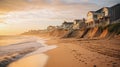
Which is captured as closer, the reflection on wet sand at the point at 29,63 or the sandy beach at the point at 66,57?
the sandy beach at the point at 66,57

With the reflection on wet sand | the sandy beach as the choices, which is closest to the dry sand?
the sandy beach

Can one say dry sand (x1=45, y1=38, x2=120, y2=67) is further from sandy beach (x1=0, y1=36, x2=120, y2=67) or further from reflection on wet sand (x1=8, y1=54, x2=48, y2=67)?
reflection on wet sand (x1=8, y1=54, x2=48, y2=67)

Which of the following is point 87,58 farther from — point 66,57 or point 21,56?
point 21,56

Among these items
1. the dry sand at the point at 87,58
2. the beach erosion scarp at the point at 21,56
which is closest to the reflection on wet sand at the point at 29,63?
the beach erosion scarp at the point at 21,56

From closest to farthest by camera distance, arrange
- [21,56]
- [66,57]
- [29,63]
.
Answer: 1. [29,63]
2. [66,57]
3. [21,56]

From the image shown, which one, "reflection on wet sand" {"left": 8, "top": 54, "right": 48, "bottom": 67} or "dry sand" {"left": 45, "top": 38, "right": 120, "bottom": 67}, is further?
"reflection on wet sand" {"left": 8, "top": 54, "right": 48, "bottom": 67}

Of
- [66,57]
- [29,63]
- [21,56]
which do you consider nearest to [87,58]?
[66,57]

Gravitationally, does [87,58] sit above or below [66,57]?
above

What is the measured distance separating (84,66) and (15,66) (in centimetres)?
469

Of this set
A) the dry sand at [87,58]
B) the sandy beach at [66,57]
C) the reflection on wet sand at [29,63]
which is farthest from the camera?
the reflection on wet sand at [29,63]

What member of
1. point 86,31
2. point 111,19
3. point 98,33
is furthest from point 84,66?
point 111,19

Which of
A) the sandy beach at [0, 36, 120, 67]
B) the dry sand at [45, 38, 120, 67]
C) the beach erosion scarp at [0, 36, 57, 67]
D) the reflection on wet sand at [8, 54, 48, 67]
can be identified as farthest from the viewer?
the beach erosion scarp at [0, 36, 57, 67]

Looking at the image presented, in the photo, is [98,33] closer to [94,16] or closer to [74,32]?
[74,32]

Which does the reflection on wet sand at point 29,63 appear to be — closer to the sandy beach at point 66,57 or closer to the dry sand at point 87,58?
the sandy beach at point 66,57
